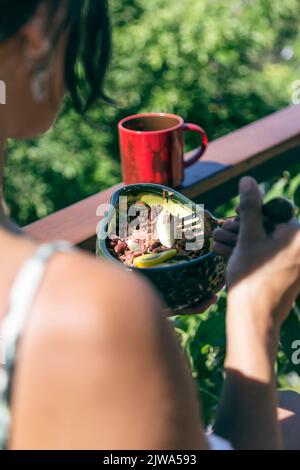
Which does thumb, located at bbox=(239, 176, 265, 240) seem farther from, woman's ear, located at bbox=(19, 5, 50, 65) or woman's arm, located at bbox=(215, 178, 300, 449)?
woman's ear, located at bbox=(19, 5, 50, 65)

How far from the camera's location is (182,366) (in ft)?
2.25

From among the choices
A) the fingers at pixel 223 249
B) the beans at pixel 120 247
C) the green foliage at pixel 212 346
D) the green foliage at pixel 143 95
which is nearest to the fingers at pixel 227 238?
the fingers at pixel 223 249

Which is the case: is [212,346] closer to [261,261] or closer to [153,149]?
[153,149]

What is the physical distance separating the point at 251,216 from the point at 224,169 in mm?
740

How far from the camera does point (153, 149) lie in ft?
5.06

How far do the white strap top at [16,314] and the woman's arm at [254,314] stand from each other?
1.05 ft

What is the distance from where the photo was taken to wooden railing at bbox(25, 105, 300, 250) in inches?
56.1

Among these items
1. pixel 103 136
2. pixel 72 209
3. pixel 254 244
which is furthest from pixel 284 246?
pixel 103 136

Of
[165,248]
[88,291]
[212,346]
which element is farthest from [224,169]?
[88,291]

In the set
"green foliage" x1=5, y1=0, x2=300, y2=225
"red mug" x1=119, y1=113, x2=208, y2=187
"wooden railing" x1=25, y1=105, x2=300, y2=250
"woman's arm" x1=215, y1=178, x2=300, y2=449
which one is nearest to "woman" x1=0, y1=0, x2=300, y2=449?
"woman's arm" x1=215, y1=178, x2=300, y2=449

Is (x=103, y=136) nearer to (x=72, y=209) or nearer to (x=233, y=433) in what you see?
(x=72, y=209)

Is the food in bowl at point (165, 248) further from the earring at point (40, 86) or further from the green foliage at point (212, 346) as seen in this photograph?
the green foliage at point (212, 346)

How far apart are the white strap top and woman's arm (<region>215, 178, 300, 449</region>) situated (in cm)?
32
